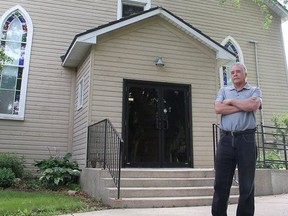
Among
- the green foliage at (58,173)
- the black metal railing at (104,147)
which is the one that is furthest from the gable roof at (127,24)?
the green foliage at (58,173)

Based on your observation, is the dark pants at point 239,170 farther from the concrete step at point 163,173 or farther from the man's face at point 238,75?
the concrete step at point 163,173

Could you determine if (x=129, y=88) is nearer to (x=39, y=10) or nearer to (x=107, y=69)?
(x=107, y=69)

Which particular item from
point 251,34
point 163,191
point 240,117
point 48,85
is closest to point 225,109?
point 240,117

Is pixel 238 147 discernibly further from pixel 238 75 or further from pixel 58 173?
pixel 58 173

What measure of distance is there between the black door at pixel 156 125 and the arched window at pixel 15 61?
350 centimetres

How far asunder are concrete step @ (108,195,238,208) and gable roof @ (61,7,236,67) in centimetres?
410

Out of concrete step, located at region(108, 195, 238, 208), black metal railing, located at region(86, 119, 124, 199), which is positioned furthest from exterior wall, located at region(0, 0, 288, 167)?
concrete step, located at region(108, 195, 238, 208)

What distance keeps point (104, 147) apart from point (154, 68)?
9.22ft

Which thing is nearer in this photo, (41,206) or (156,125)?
(41,206)

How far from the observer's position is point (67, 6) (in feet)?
35.1

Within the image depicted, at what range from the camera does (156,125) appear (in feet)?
26.9

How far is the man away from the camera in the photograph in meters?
3.25

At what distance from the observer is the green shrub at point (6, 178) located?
761 centimetres

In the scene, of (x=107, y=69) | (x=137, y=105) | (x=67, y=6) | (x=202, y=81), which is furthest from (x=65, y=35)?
(x=202, y=81)
